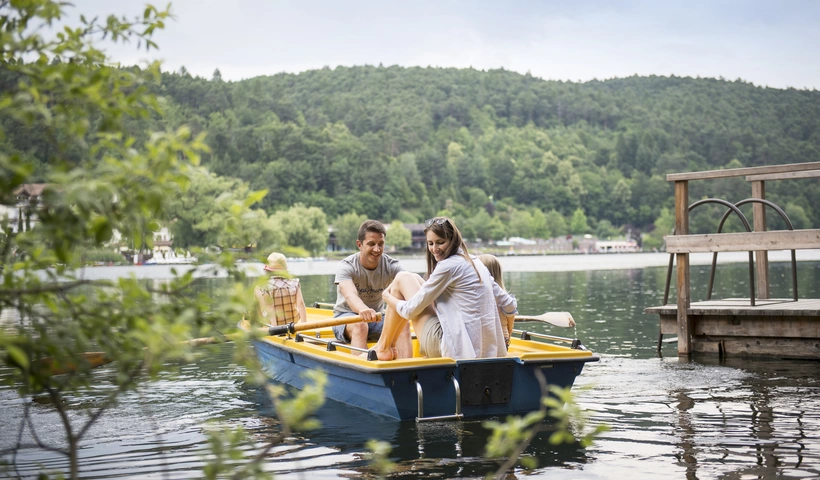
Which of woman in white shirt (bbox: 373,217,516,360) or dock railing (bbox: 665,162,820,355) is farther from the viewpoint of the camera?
dock railing (bbox: 665,162,820,355)

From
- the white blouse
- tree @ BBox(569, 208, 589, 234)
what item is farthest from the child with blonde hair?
tree @ BBox(569, 208, 589, 234)

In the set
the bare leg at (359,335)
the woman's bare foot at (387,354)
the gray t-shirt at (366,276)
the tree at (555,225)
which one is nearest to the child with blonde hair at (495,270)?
the woman's bare foot at (387,354)

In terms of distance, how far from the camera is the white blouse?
696 centimetres

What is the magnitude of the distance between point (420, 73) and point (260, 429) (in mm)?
173172

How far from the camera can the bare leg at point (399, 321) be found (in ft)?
23.7

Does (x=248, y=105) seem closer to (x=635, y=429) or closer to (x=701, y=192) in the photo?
(x=701, y=192)

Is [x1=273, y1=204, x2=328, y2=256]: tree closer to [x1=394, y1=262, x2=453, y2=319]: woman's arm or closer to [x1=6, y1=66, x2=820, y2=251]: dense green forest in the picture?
[x1=6, y1=66, x2=820, y2=251]: dense green forest

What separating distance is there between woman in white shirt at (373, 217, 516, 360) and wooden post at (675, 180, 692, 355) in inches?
206

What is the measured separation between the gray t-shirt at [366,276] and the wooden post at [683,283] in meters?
4.78

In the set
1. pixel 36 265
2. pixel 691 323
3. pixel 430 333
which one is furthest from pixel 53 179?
pixel 691 323

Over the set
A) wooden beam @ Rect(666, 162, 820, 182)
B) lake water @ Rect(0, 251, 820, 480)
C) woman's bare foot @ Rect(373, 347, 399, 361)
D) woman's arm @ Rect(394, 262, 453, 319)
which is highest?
wooden beam @ Rect(666, 162, 820, 182)

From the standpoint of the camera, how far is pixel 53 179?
2.42m

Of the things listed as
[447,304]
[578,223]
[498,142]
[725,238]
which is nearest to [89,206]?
[447,304]

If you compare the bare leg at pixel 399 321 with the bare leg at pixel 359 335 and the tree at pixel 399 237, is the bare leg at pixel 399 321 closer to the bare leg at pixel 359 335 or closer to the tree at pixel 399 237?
the bare leg at pixel 359 335
